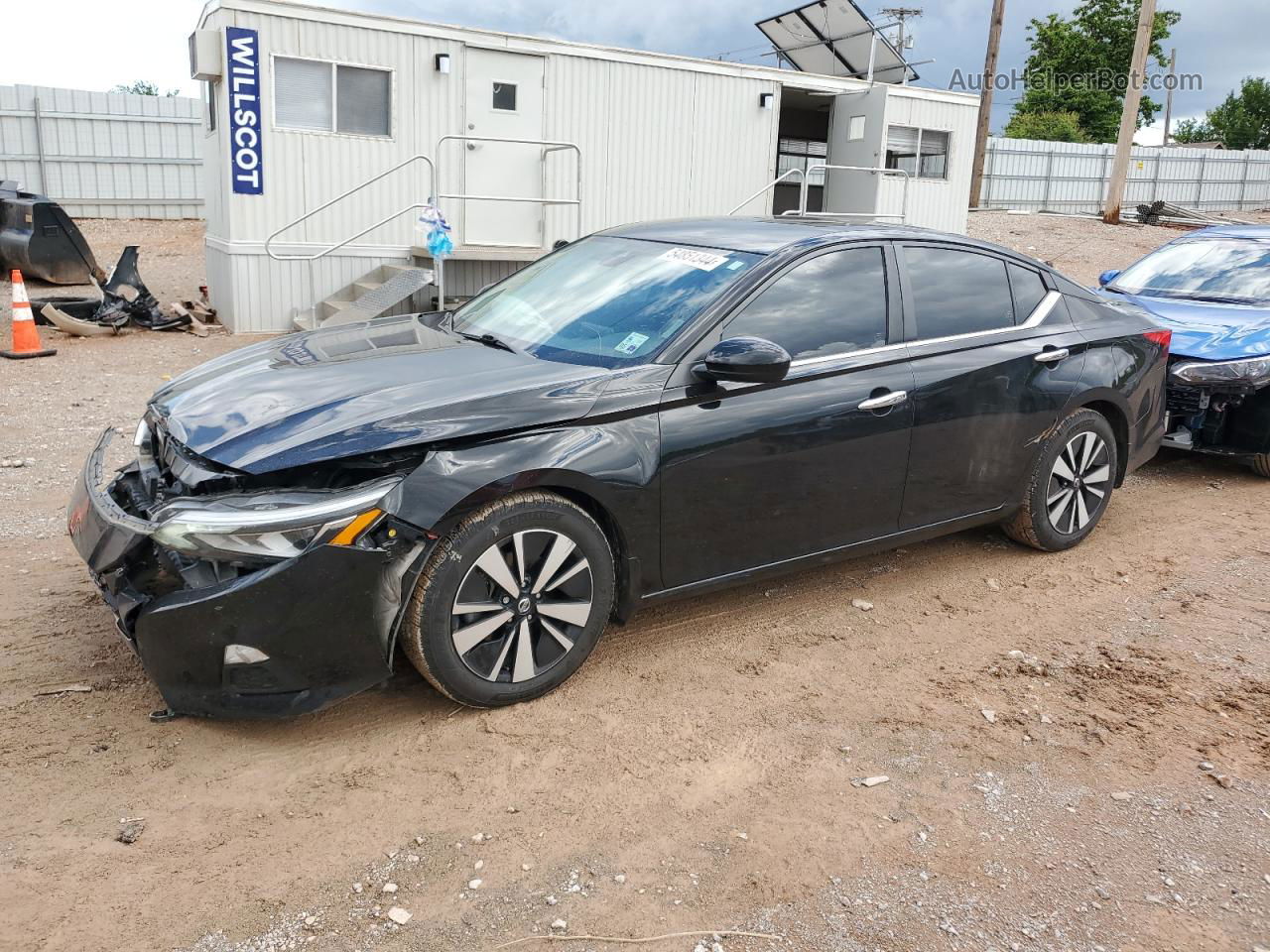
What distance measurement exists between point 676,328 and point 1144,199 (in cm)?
3502

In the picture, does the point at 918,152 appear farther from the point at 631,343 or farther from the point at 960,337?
the point at 631,343

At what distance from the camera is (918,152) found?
1552 centimetres

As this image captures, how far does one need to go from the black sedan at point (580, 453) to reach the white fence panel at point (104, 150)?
64.4ft

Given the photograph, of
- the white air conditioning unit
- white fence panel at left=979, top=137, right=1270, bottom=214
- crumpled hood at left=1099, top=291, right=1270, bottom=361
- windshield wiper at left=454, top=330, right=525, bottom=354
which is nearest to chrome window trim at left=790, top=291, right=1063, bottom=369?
windshield wiper at left=454, top=330, right=525, bottom=354

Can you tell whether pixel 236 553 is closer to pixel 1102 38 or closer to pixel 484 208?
pixel 484 208

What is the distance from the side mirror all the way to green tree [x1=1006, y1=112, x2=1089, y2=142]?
1689 inches

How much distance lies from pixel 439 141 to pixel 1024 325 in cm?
890

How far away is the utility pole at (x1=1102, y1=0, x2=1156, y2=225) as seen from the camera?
69.0ft

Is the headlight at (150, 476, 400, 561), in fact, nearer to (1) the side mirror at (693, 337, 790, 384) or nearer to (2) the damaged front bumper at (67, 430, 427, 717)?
(2) the damaged front bumper at (67, 430, 427, 717)

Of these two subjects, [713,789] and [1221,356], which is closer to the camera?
[713,789]

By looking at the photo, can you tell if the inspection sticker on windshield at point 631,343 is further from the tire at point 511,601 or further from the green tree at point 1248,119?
the green tree at point 1248,119

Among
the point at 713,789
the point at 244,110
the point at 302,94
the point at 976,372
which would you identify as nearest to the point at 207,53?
the point at 244,110

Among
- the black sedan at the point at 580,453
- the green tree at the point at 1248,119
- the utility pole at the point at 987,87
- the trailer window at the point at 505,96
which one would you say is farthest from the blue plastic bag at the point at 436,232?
the green tree at the point at 1248,119

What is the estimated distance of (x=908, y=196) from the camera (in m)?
15.7
